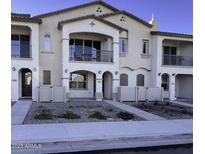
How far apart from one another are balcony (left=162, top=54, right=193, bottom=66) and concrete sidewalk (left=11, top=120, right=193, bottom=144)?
1258 centimetres

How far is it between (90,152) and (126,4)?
55.4ft

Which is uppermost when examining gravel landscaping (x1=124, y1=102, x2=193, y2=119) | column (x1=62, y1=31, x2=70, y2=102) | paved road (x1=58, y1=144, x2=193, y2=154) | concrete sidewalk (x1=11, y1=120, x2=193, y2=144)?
column (x1=62, y1=31, x2=70, y2=102)

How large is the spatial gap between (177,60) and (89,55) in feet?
30.2

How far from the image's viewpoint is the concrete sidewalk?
6.91 metres

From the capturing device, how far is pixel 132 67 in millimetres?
20391

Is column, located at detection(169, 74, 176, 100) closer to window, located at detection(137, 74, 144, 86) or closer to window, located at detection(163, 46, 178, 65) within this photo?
window, located at detection(163, 46, 178, 65)

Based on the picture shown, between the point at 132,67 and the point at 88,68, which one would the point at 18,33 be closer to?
the point at 88,68

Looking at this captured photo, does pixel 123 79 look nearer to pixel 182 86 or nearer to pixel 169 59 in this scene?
pixel 169 59

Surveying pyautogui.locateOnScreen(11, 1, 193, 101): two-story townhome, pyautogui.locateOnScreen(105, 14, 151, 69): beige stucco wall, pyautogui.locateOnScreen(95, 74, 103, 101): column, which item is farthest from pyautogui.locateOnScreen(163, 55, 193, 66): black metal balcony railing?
pyautogui.locateOnScreen(95, 74, 103, 101): column

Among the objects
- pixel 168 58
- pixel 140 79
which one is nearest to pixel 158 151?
pixel 140 79

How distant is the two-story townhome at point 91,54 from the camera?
17.3m

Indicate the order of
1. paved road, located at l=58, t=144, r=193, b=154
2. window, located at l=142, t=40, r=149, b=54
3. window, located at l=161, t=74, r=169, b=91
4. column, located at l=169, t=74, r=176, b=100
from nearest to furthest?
paved road, located at l=58, t=144, r=193, b=154 < column, located at l=169, t=74, r=176, b=100 < window, located at l=142, t=40, r=149, b=54 < window, located at l=161, t=74, r=169, b=91

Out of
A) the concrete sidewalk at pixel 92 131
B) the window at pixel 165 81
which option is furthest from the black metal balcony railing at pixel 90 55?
the concrete sidewalk at pixel 92 131

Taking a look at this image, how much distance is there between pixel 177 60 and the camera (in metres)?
21.8
